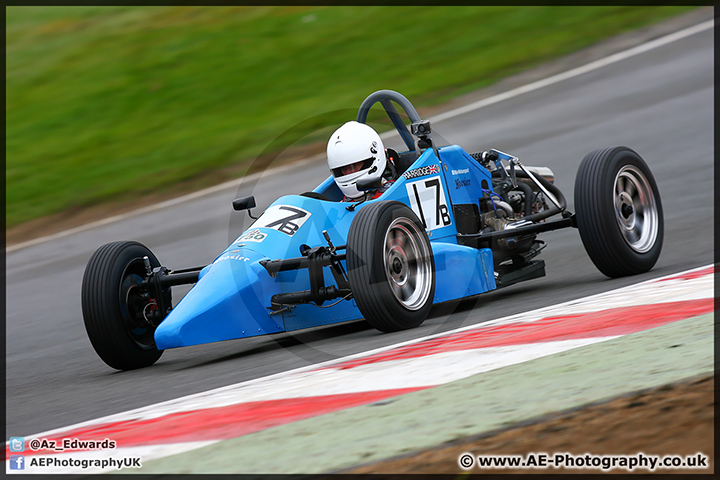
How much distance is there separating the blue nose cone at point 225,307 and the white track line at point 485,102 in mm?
8116

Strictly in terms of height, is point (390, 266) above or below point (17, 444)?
above

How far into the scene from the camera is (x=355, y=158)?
6.59 meters

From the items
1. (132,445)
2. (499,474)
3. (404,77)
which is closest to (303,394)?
(132,445)

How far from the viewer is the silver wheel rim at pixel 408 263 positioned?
5.71 metres

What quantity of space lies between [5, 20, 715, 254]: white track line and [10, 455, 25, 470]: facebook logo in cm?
1027

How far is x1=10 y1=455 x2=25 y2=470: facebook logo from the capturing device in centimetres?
336

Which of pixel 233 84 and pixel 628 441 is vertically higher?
pixel 233 84

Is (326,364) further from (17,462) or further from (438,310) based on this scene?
(438,310)

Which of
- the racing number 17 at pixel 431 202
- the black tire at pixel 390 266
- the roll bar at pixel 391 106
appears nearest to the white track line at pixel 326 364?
the black tire at pixel 390 266

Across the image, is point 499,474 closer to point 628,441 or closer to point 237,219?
point 628,441

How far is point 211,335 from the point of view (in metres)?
5.54

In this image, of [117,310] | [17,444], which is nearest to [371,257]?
[117,310]

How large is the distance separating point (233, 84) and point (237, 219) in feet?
20.4

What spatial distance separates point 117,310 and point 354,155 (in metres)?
1.92
